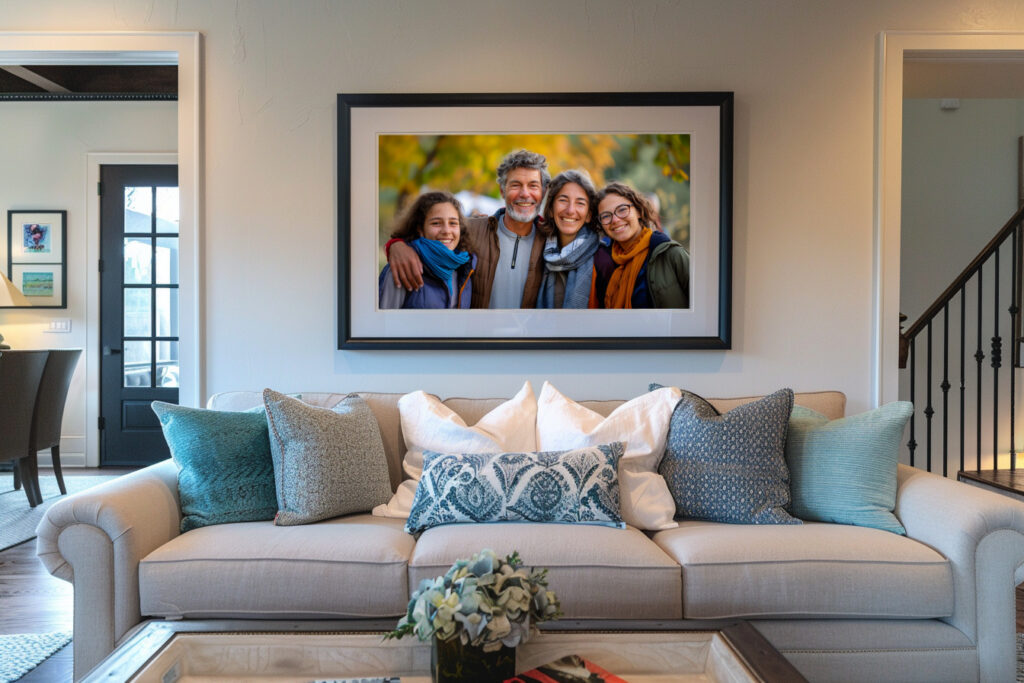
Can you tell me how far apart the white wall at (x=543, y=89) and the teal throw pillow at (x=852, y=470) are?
0.68m

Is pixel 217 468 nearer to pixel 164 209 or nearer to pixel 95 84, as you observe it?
pixel 164 209

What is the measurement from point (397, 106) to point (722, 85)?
4.10ft

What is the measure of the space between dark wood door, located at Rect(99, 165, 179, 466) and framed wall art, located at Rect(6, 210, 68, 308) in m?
0.27

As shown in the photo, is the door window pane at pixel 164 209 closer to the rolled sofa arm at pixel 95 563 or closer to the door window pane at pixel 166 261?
the door window pane at pixel 166 261

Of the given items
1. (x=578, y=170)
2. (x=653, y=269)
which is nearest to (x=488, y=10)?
(x=578, y=170)

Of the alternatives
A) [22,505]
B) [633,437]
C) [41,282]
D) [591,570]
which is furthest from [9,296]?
[591,570]

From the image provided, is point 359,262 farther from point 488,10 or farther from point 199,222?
point 488,10

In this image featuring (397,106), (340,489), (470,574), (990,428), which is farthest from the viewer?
(990,428)

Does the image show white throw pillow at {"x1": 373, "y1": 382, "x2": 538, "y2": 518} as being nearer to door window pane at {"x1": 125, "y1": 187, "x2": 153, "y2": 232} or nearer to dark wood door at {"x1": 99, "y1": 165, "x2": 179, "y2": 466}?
dark wood door at {"x1": 99, "y1": 165, "x2": 179, "y2": 466}

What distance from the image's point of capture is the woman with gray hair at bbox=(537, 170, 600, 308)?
9.89ft

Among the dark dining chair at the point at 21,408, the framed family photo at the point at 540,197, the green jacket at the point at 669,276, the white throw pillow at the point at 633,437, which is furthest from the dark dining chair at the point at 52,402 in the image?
the green jacket at the point at 669,276

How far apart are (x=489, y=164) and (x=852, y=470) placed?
1.67 meters

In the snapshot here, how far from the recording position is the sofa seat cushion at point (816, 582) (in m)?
1.99

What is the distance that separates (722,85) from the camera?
304 centimetres
